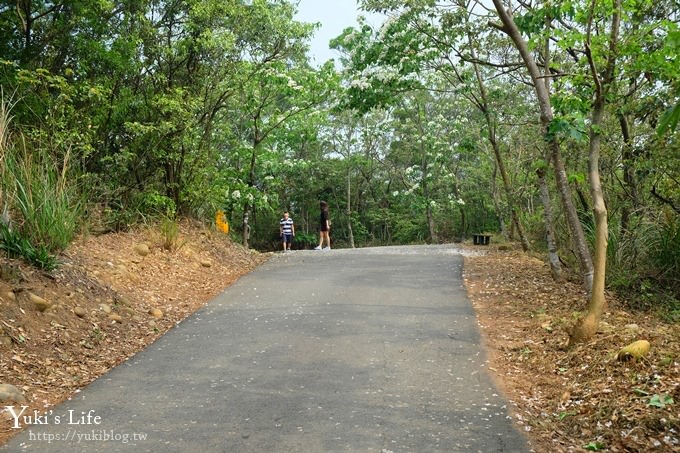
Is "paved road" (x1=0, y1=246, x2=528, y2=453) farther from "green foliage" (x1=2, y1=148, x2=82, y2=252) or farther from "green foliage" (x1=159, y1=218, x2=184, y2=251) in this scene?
"green foliage" (x1=159, y1=218, x2=184, y2=251)

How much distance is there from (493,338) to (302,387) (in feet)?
9.40

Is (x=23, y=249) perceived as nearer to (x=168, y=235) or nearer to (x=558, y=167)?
(x=168, y=235)

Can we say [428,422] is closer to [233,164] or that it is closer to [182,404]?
[182,404]

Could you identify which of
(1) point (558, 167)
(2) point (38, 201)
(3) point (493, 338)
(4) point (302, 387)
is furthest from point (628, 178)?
(2) point (38, 201)

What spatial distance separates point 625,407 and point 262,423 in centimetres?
285

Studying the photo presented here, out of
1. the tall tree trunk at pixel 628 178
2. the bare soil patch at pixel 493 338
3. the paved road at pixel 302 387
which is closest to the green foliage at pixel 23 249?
the bare soil patch at pixel 493 338

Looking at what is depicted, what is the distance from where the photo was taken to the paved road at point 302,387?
4.46m

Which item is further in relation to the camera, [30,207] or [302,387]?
[30,207]

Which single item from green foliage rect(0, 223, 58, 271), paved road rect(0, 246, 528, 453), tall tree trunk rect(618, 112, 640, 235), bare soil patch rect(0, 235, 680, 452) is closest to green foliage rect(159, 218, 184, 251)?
bare soil patch rect(0, 235, 680, 452)

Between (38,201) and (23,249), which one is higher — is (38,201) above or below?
above

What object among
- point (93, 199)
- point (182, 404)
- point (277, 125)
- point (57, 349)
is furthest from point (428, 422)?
point (277, 125)

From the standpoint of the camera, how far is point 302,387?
560cm

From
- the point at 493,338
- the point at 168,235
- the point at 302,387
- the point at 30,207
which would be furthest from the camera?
the point at 168,235

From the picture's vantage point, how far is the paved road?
14.6 ft
